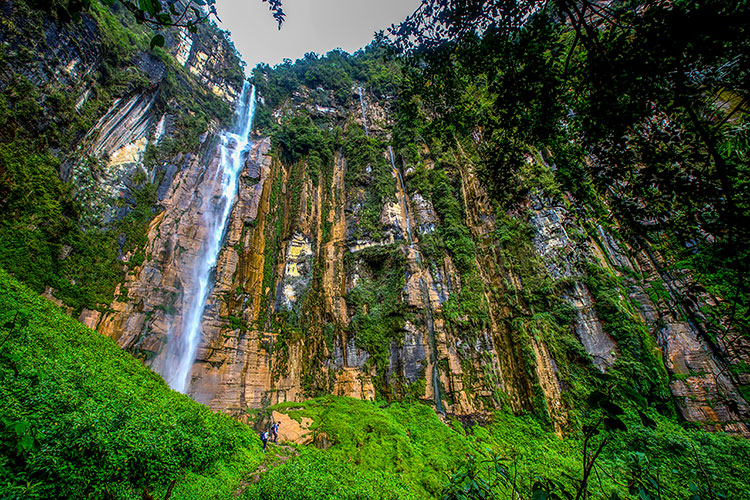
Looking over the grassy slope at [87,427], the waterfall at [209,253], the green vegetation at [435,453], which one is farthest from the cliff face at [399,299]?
the grassy slope at [87,427]

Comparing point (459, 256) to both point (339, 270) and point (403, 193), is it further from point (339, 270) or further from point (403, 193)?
point (339, 270)

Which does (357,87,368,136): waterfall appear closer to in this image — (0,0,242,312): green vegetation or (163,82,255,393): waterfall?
(163,82,255,393): waterfall

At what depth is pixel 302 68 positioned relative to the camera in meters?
26.2

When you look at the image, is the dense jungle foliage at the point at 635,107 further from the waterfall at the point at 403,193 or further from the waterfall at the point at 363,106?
the waterfall at the point at 363,106

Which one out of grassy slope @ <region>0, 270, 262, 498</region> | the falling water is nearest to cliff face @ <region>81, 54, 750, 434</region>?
the falling water

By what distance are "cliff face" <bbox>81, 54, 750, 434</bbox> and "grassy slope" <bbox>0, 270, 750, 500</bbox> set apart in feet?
4.89

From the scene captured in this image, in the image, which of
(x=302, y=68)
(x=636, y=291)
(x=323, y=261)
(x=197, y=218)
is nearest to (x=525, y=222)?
(x=636, y=291)

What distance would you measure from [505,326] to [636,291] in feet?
15.3

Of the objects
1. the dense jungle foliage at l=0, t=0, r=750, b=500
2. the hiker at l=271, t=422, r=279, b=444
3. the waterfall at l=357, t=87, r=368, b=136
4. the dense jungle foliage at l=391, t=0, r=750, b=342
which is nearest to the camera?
the dense jungle foliage at l=391, t=0, r=750, b=342

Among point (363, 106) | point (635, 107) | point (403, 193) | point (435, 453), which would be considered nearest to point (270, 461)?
point (435, 453)

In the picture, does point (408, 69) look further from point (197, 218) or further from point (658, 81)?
point (197, 218)

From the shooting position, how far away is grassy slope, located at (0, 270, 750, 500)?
3.59 metres

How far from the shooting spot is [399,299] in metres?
14.2

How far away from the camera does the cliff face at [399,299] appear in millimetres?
10508
